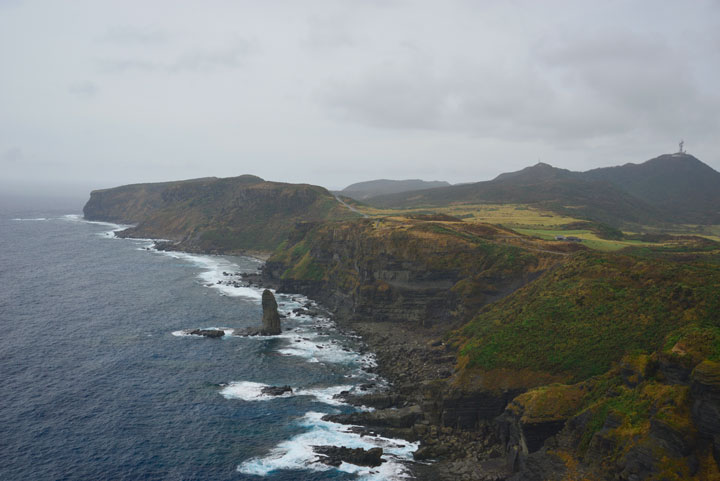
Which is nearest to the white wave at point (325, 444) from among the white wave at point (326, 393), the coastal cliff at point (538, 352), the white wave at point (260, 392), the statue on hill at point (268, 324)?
the coastal cliff at point (538, 352)

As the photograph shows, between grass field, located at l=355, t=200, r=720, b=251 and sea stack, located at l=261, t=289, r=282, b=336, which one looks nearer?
sea stack, located at l=261, t=289, r=282, b=336

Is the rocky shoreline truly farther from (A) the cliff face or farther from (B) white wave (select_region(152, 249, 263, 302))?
(B) white wave (select_region(152, 249, 263, 302))

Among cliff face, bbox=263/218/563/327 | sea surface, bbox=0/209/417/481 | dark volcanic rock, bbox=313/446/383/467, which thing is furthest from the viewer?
cliff face, bbox=263/218/563/327

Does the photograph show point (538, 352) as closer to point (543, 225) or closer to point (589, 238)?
point (589, 238)

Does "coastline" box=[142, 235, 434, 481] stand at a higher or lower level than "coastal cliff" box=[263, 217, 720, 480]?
lower

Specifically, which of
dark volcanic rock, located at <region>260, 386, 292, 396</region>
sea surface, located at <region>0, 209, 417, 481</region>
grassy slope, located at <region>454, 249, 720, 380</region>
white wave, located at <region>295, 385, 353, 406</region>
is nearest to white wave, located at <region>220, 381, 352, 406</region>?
white wave, located at <region>295, 385, 353, 406</region>

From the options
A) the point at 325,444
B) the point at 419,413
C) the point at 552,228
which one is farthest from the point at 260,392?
the point at 552,228

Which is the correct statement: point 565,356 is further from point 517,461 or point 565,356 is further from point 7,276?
point 7,276

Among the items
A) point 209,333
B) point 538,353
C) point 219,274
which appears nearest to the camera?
point 538,353
